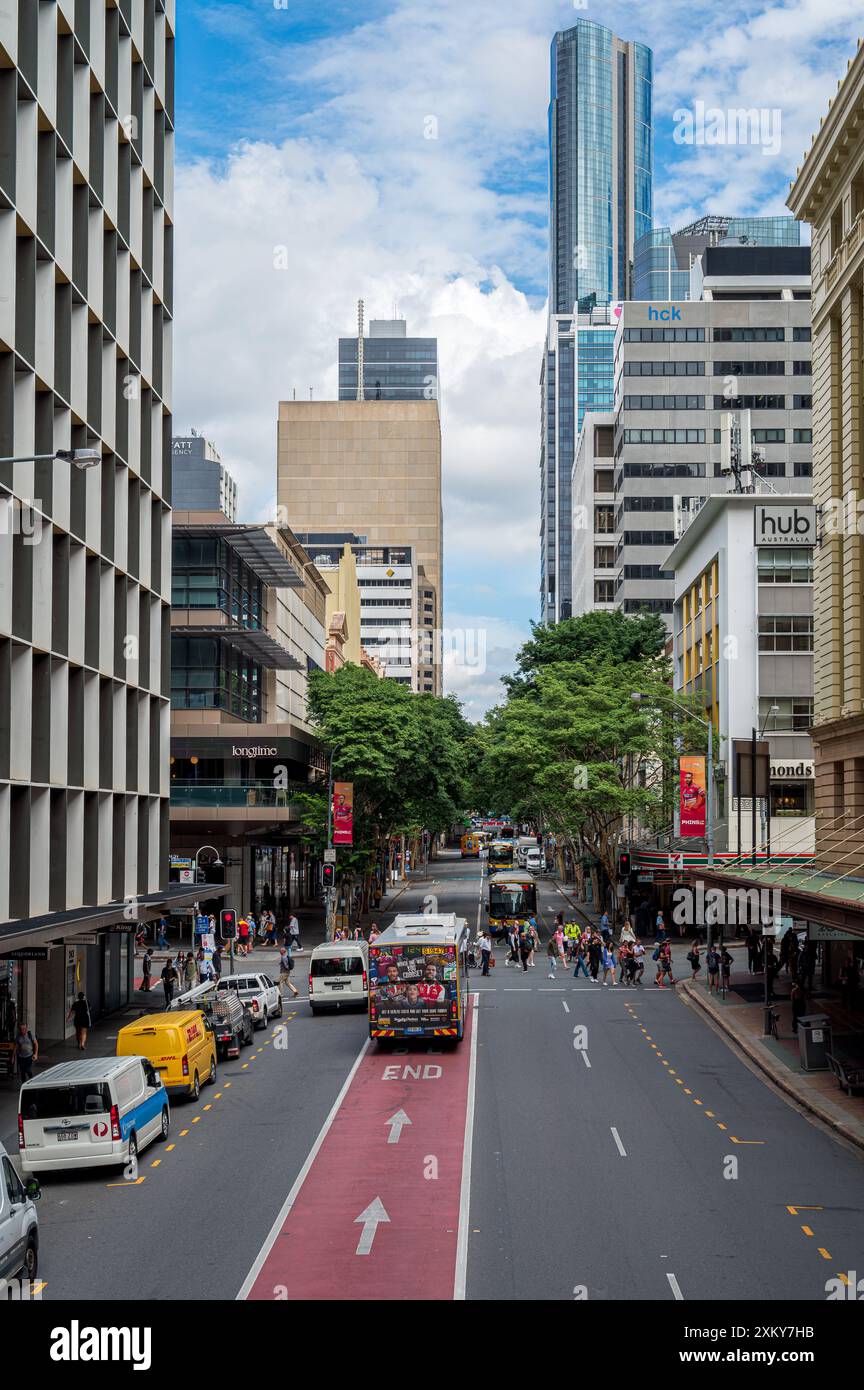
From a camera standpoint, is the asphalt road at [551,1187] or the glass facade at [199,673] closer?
the asphalt road at [551,1187]

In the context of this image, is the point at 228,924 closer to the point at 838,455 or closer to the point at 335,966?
the point at 335,966

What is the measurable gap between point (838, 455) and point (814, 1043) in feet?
60.1

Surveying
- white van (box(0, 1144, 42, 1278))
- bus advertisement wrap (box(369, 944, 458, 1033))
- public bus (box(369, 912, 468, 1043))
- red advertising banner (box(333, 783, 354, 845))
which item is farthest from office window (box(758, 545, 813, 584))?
white van (box(0, 1144, 42, 1278))

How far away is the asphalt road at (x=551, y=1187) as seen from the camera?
48.8 ft

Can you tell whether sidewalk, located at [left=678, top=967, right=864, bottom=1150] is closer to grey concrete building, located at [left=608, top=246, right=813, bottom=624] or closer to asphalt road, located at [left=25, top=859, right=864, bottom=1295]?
asphalt road, located at [left=25, top=859, right=864, bottom=1295]

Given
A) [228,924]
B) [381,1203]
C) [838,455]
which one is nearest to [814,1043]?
[381,1203]

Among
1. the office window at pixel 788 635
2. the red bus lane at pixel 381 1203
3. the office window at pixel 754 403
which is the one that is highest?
the office window at pixel 754 403

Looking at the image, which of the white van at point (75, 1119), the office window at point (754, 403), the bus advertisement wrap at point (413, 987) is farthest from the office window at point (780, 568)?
the office window at point (754, 403)

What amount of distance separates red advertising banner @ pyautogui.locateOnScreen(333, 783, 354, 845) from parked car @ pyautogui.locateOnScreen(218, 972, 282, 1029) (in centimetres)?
1641

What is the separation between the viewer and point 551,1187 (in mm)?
19000

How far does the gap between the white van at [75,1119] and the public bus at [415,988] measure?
11.4 m

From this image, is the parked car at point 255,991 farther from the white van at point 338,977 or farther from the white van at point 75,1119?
the white van at point 75,1119

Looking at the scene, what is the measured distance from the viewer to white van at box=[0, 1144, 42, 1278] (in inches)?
531
